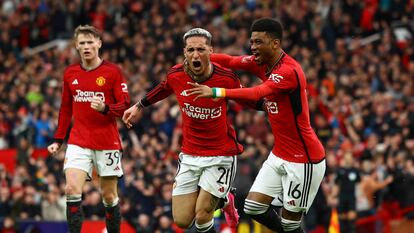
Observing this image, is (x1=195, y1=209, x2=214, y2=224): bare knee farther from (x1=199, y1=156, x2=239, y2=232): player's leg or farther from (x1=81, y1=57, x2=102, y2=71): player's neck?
(x1=81, y1=57, x2=102, y2=71): player's neck

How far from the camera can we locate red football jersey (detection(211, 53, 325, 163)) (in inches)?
493

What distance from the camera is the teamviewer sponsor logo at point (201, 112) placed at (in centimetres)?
1302

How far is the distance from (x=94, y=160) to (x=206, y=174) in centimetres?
178

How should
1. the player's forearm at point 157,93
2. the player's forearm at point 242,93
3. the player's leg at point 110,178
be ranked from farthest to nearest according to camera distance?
the player's leg at point 110,178, the player's forearm at point 157,93, the player's forearm at point 242,93

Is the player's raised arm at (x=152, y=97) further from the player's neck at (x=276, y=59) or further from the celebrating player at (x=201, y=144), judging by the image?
the player's neck at (x=276, y=59)

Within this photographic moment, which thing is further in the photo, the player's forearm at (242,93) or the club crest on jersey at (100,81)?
the club crest on jersey at (100,81)

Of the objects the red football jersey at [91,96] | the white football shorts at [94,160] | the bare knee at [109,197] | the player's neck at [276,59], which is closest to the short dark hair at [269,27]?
the player's neck at [276,59]

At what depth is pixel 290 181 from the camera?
13.0 meters

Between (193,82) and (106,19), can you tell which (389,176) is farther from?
(106,19)

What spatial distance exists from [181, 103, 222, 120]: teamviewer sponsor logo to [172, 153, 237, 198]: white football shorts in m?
0.50

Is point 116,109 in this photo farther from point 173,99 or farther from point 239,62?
point 173,99

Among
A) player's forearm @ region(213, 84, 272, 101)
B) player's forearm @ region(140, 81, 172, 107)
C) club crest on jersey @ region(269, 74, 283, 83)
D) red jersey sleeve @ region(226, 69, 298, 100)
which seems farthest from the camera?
player's forearm @ region(140, 81, 172, 107)

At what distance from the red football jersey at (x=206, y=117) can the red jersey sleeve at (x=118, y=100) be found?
70cm

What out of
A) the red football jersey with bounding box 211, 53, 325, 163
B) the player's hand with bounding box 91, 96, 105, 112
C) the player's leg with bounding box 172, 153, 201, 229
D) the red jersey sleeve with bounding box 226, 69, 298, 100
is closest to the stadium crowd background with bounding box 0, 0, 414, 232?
the player's leg with bounding box 172, 153, 201, 229
